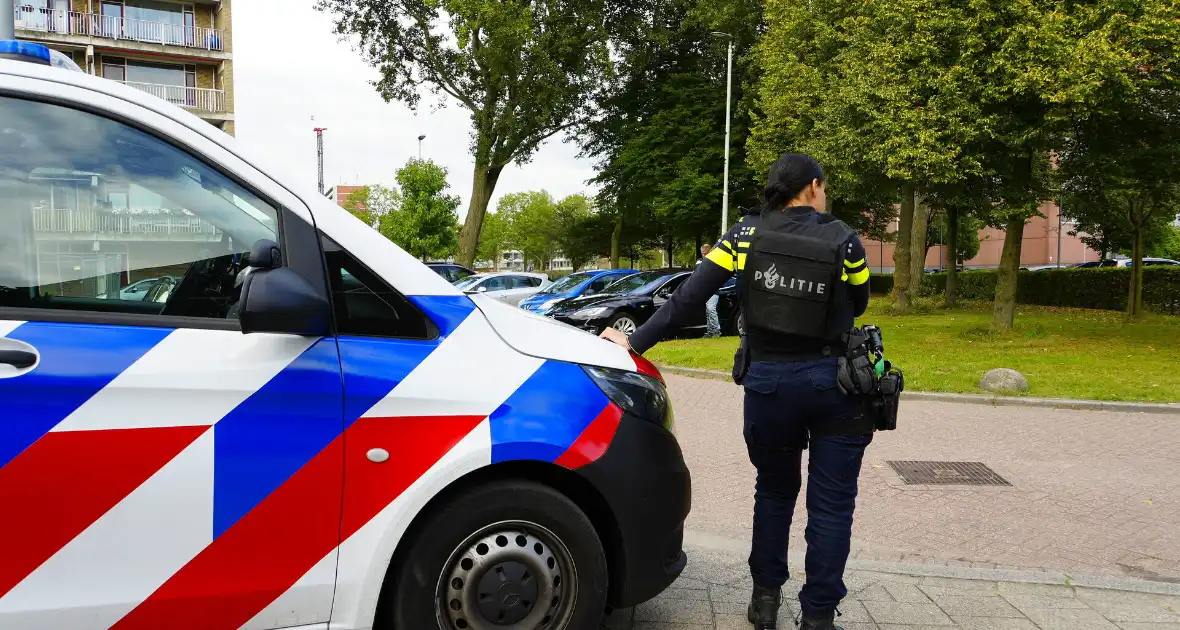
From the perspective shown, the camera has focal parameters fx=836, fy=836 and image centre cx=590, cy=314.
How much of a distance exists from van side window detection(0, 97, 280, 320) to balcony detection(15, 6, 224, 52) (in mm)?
35630

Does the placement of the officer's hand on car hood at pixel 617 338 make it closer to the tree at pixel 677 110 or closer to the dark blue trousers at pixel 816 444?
the dark blue trousers at pixel 816 444

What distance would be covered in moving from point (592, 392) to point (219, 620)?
1252 millimetres

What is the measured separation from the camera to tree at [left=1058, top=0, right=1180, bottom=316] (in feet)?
38.9

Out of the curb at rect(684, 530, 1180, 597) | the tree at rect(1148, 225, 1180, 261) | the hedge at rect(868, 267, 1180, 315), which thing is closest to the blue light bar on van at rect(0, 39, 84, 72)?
the curb at rect(684, 530, 1180, 597)

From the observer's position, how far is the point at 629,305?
590 inches

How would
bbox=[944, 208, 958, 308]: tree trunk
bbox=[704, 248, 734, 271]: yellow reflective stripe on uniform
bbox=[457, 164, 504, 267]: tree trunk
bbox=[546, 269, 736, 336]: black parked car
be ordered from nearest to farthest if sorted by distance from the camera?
bbox=[704, 248, 734, 271]: yellow reflective stripe on uniform → bbox=[546, 269, 736, 336]: black parked car → bbox=[944, 208, 958, 308]: tree trunk → bbox=[457, 164, 504, 267]: tree trunk

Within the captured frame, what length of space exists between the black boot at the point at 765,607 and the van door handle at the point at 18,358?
258cm

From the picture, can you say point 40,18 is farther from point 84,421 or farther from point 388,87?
point 84,421

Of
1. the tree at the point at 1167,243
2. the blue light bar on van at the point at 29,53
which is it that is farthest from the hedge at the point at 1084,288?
the blue light bar on van at the point at 29,53

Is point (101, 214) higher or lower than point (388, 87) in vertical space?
lower

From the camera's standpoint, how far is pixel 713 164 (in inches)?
1207

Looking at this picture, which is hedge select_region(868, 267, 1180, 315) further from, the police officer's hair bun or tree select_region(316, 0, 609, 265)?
the police officer's hair bun

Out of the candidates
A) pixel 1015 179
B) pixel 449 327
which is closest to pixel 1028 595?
pixel 449 327

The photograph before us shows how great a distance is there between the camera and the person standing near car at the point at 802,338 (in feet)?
9.70
